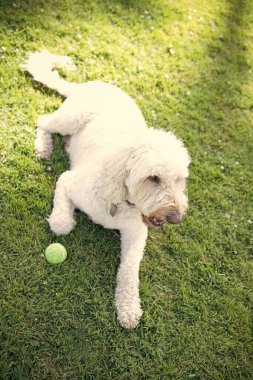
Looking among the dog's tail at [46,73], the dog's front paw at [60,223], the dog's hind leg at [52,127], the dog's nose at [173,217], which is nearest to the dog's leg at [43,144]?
the dog's hind leg at [52,127]

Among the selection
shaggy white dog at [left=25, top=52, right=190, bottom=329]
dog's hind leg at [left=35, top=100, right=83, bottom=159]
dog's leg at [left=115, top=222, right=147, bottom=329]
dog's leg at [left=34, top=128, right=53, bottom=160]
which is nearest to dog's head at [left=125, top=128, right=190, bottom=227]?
shaggy white dog at [left=25, top=52, right=190, bottom=329]

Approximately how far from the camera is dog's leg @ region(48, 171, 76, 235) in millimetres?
3875

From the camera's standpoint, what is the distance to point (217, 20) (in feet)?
26.0

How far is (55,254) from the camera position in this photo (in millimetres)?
3590

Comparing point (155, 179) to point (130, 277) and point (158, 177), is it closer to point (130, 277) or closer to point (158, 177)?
point (158, 177)

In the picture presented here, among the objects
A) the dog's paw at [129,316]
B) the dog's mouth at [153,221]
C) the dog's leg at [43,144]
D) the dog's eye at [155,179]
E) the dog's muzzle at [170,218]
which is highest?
the dog's eye at [155,179]

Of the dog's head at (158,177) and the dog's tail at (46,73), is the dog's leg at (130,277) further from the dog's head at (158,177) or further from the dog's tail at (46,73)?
the dog's tail at (46,73)

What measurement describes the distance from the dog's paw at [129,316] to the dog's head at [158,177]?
1.03 meters

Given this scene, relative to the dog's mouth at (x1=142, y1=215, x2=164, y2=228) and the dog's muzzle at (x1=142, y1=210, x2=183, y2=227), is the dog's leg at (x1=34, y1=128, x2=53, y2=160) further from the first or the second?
the dog's muzzle at (x1=142, y1=210, x2=183, y2=227)

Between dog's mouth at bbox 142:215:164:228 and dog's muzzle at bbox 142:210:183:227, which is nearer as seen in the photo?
dog's muzzle at bbox 142:210:183:227

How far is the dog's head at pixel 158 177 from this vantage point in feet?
10.1

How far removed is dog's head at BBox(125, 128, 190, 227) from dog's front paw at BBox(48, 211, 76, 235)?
3.09 ft

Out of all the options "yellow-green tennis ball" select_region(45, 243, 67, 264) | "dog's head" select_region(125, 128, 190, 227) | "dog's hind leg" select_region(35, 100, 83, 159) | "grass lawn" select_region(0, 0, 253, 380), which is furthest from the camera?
"dog's hind leg" select_region(35, 100, 83, 159)

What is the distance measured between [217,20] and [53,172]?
18.8ft
